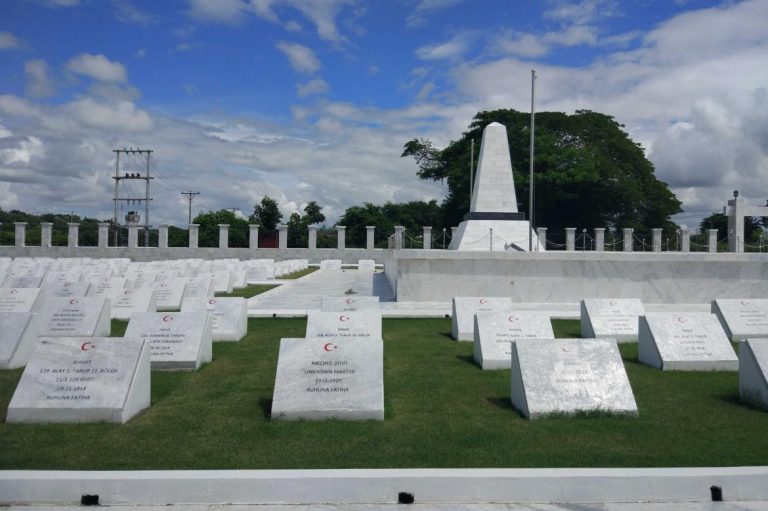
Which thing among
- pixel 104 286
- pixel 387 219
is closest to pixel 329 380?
pixel 104 286

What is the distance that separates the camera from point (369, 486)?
3.87 m

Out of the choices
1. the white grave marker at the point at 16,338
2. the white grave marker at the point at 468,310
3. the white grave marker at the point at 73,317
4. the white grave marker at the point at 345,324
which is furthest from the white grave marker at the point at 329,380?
the white grave marker at the point at 73,317

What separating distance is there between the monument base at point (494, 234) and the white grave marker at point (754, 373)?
640 inches

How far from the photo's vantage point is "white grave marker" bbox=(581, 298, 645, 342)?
974 centimetres

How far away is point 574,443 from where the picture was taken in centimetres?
471

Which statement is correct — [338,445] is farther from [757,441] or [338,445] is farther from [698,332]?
[698,332]

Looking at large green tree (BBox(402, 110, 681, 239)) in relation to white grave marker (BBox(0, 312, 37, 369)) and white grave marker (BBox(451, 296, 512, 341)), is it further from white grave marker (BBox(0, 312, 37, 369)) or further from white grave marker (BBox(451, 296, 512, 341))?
white grave marker (BBox(0, 312, 37, 369))

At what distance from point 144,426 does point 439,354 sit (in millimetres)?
4546

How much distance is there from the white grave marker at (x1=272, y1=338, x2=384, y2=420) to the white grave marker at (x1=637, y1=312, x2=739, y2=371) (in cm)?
416

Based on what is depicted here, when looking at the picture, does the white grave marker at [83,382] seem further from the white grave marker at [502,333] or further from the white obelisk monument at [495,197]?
the white obelisk monument at [495,197]

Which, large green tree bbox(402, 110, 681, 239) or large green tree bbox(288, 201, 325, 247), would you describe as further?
large green tree bbox(288, 201, 325, 247)

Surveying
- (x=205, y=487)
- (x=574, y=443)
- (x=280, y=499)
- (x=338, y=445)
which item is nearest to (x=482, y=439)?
(x=574, y=443)

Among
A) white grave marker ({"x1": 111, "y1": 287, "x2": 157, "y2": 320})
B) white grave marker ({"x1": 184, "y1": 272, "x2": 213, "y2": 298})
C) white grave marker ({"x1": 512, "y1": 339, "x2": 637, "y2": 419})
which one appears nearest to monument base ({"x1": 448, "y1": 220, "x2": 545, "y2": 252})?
white grave marker ({"x1": 184, "y1": 272, "x2": 213, "y2": 298})

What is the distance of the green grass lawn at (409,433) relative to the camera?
4344mm
